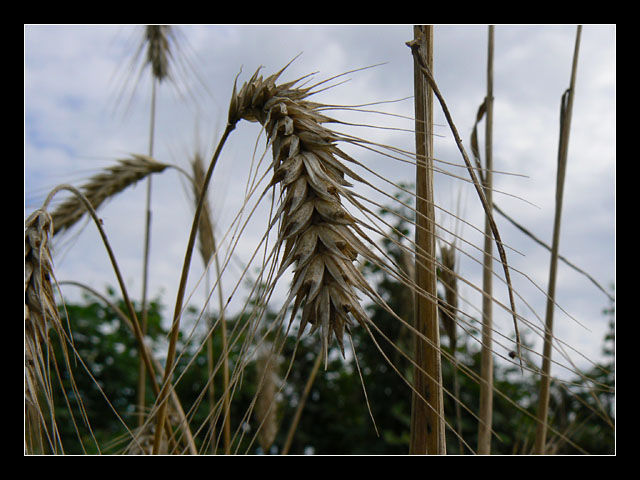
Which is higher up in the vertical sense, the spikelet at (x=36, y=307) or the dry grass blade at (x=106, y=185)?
the dry grass blade at (x=106, y=185)

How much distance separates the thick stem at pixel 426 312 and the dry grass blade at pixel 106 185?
2.89ft

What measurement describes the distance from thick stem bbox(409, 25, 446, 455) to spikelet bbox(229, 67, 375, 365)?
101 mm

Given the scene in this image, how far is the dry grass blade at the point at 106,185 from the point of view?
1410 millimetres

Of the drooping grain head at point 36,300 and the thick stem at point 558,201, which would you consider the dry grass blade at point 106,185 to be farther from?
the thick stem at point 558,201

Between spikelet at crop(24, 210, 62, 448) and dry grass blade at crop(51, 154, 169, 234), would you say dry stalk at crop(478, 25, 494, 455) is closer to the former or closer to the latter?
spikelet at crop(24, 210, 62, 448)

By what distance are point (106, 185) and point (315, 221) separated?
37.4 inches

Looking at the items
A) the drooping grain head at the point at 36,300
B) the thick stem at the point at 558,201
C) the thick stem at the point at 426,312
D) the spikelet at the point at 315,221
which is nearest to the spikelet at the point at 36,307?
the drooping grain head at the point at 36,300

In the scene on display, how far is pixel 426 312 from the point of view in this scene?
0.71m

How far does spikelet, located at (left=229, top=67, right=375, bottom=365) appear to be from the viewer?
0.59 m

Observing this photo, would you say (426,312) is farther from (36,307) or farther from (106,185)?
(106,185)

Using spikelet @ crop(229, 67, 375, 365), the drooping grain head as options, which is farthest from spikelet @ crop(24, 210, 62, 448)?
spikelet @ crop(229, 67, 375, 365)

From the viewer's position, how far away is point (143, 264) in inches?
64.5

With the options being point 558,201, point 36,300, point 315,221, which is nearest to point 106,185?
point 36,300
